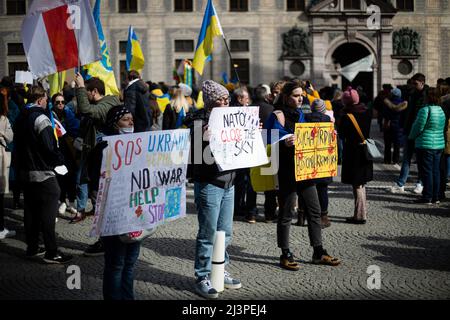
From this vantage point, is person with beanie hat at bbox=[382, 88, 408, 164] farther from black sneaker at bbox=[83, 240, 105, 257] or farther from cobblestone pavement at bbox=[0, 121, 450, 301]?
black sneaker at bbox=[83, 240, 105, 257]

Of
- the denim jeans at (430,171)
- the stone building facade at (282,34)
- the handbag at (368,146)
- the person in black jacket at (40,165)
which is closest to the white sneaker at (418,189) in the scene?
the denim jeans at (430,171)

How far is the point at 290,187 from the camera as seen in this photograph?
20.6ft

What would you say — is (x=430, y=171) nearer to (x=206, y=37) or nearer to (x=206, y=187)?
(x=206, y=37)

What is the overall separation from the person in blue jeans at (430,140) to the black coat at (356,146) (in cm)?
166

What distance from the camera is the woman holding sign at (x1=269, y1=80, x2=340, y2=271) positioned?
20.6 feet

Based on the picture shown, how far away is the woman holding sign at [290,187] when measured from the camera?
6.27 meters

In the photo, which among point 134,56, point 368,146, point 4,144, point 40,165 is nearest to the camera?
point 40,165

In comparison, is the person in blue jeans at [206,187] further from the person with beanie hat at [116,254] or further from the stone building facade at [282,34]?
the stone building facade at [282,34]

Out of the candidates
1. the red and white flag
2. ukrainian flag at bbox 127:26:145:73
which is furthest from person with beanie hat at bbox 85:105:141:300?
ukrainian flag at bbox 127:26:145:73

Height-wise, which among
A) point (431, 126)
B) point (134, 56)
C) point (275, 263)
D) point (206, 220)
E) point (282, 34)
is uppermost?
point (282, 34)

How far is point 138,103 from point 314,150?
8.78ft

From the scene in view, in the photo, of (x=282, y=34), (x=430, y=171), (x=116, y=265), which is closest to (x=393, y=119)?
(x=430, y=171)
